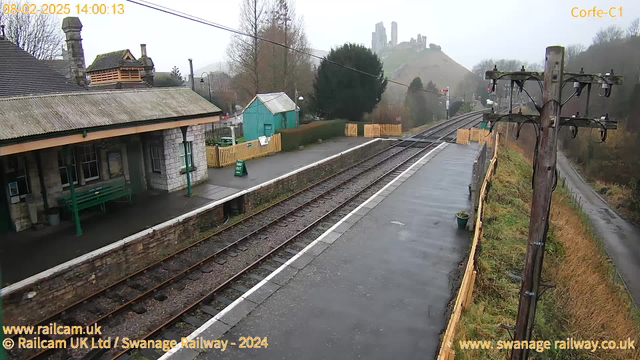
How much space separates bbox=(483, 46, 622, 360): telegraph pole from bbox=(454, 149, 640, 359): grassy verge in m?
0.99

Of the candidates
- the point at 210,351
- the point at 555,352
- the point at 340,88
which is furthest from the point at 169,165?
the point at 340,88

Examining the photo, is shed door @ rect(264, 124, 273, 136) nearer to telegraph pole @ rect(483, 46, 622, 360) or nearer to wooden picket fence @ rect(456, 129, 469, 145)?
wooden picket fence @ rect(456, 129, 469, 145)

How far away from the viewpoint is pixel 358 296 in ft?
27.9

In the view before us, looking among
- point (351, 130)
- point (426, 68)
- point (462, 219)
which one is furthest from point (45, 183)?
point (426, 68)

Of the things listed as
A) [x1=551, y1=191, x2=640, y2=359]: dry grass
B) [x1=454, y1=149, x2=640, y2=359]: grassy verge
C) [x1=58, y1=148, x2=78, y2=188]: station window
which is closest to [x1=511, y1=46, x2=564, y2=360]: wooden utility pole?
[x1=454, y1=149, x2=640, y2=359]: grassy verge

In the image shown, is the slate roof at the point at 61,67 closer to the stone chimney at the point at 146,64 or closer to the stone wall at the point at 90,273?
the stone chimney at the point at 146,64

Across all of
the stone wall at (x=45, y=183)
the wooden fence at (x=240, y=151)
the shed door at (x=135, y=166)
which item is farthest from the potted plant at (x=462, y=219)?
the wooden fence at (x=240, y=151)

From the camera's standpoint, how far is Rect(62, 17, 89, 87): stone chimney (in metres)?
Answer: 17.9

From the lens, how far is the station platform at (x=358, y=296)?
684cm

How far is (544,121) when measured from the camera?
179 inches

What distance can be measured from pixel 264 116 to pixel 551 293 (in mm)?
21289

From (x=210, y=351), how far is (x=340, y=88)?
30064mm

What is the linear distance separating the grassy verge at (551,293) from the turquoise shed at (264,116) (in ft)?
50.6

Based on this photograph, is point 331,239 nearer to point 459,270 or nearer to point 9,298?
point 459,270
